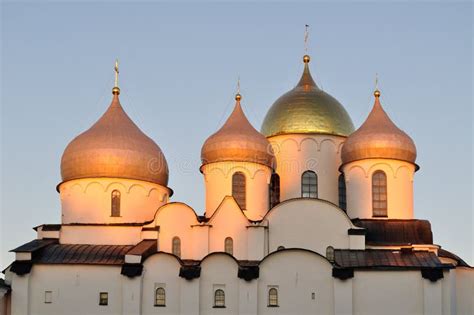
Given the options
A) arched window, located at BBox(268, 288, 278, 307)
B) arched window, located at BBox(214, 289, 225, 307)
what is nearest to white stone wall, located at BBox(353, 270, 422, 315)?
arched window, located at BBox(268, 288, 278, 307)

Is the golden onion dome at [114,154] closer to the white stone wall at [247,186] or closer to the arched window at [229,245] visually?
the white stone wall at [247,186]

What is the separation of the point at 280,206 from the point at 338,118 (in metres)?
7.09

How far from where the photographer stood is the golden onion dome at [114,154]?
4062 cm

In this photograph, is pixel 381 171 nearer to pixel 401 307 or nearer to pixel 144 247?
pixel 401 307

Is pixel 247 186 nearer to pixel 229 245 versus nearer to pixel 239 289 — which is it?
pixel 229 245

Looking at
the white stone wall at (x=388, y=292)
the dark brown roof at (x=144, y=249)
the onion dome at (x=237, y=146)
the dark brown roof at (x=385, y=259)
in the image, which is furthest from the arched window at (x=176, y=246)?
the white stone wall at (x=388, y=292)

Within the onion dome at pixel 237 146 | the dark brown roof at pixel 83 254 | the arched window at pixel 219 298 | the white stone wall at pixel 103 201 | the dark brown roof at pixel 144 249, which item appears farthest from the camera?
the onion dome at pixel 237 146

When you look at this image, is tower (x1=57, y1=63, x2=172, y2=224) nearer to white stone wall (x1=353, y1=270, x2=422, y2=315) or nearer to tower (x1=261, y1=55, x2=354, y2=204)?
tower (x1=261, y1=55, x2=354, y2=204)

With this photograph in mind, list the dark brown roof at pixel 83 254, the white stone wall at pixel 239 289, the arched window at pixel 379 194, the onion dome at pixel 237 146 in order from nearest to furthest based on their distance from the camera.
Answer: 1. the white stone wall at pixel 239 289
2. the dark brown roof at pixel 83 254
3. the arched window at pixel 379 194
4. the onion dome at pixel 237 146

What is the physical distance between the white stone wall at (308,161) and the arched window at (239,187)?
2.96m

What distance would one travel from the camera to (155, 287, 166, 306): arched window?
36.8m

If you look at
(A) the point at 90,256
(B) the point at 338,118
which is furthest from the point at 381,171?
(A) the point at 90,256

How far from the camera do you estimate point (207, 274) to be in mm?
36750

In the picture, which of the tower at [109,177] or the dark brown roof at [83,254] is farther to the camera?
the tower at [109,177]
